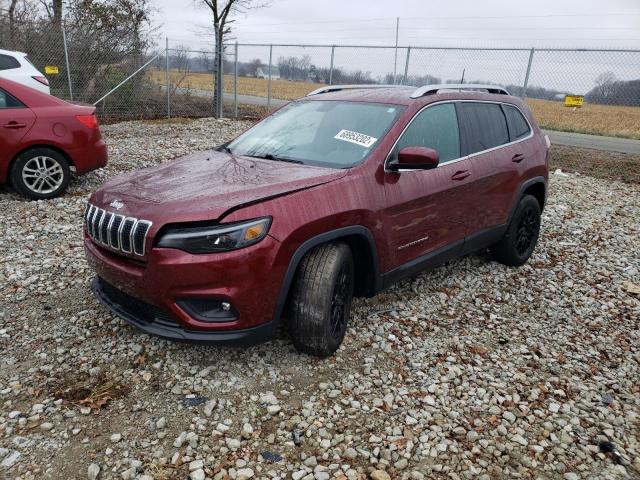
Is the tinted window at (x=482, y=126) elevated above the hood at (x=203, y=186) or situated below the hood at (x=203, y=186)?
above

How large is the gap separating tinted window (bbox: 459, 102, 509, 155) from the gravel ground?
1.27 meters

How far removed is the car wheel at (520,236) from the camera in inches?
189

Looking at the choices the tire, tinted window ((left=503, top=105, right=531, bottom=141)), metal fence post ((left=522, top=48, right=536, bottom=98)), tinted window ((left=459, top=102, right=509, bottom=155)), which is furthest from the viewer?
metal fence post ((left=522, top=48, right=536, bottom=98))

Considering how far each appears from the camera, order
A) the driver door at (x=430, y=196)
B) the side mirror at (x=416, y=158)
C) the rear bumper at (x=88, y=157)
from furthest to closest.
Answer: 1. the rear bumper at (x=88, y=157)
2. the driver door at (x=430, y=196)
3. the side mirror at (x=416, y=158)

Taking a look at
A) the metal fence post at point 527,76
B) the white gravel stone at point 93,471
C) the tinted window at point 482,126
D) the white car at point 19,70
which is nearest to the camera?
the white gravel stone at point 93,471

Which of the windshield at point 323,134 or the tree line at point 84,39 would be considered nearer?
the windshield at point 323,134

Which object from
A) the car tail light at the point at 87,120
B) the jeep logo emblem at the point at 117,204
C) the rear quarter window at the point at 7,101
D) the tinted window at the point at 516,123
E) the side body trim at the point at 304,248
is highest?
the tinted window at the point at 516,123

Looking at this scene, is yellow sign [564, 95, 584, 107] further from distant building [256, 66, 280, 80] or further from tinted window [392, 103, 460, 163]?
tinted window [392, 103, 460, 163]

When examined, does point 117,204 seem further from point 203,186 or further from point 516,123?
point 516,123

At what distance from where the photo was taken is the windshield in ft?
11.2

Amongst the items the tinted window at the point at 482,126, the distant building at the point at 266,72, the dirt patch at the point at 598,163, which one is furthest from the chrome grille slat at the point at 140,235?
the distant building at the point at 266,72

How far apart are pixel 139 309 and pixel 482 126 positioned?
318 centimetres

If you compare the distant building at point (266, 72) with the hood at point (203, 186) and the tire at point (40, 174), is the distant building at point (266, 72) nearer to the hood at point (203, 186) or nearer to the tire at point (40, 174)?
the tire at point (40, 174)

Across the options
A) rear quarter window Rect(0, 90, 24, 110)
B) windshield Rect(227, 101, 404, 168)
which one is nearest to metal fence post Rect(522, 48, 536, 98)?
windshield Rect(227, 101, 404, 168)
